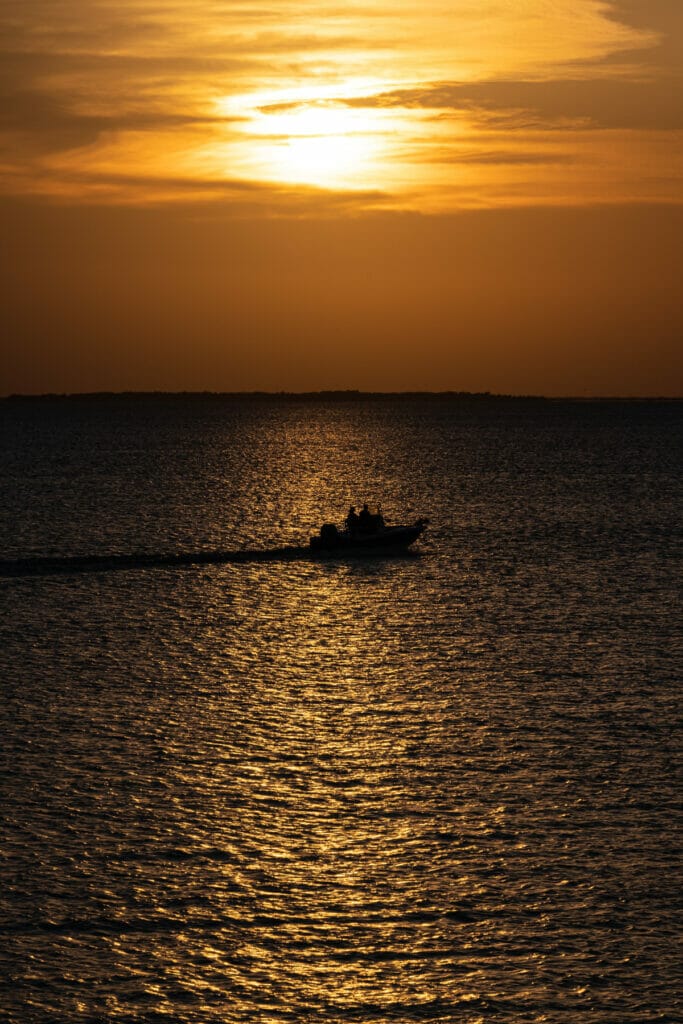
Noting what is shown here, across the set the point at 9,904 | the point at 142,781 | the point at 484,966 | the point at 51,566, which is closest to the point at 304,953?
the point at 484,966

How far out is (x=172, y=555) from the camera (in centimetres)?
9188

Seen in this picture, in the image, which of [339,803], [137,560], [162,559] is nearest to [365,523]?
[162,559]

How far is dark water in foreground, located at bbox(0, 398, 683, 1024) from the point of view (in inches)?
992

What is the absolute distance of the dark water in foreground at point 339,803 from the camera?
2519 cm

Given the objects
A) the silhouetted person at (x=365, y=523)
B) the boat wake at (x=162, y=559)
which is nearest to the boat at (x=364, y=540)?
the silhouetted person at (x=365, y=523)

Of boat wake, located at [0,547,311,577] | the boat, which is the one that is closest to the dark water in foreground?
boat wake, located at [0,547,311,577]

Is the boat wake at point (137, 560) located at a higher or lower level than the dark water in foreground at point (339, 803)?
higher

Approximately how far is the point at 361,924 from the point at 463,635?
36.0 m

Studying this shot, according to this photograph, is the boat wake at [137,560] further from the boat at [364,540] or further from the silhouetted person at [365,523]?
the silhouetted person at [365,523]

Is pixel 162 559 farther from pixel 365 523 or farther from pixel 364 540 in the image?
pixel 365 523

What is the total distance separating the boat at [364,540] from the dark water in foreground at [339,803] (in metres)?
12.3

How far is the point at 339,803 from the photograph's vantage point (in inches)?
1387

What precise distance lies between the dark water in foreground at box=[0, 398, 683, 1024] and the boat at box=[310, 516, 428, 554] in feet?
40.4

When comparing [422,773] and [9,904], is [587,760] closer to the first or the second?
[422,773]
